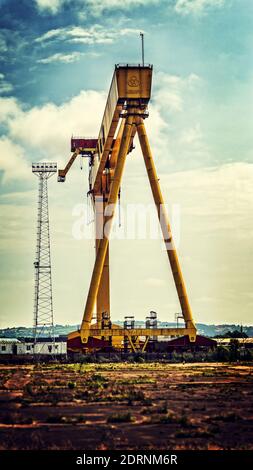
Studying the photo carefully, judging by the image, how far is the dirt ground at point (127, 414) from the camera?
13406mm

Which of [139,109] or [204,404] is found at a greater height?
[139,109]

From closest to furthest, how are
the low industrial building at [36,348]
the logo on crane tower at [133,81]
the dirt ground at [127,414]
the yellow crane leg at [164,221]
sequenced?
1. the dirt ground at [127,414]
2. the logo on crane tower at [133,81]
3. the yellow crane leg at [164,221]
4. the low industrial building at [36,348]

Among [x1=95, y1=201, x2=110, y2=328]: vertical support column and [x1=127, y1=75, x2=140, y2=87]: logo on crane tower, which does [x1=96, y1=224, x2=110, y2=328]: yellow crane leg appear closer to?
[x1=95, y1=201, x2=110, y2=328]: vertical support column

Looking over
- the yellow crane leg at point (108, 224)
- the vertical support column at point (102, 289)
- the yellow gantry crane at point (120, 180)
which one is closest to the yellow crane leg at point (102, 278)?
the vertical support column at point (102, 289)

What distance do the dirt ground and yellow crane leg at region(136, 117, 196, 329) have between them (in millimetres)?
17720

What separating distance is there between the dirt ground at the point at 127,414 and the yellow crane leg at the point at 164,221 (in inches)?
698

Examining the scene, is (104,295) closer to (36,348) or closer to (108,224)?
(36,348)

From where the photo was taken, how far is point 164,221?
4600 cm

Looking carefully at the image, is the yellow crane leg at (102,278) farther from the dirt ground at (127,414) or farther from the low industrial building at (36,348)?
the dirt ground at (127,414)

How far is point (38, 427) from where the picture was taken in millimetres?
15469
